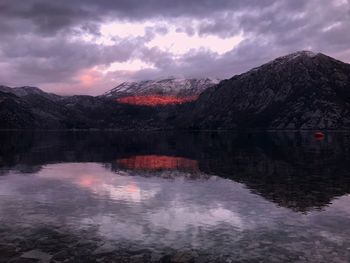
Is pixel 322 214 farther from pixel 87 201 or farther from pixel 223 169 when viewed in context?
pixel 223 169

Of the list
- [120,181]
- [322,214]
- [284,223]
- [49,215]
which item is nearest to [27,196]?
[49,215]

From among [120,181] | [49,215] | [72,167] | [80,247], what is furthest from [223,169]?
[80,247]

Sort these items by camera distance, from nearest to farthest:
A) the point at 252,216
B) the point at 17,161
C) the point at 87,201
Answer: the point at 252,216, the point at 87,201, the point at 17,161

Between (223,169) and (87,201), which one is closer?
(87,201)

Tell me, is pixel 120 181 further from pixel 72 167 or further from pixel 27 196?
pixel 72 167

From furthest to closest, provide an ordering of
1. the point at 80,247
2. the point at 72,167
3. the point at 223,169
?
the point at 72,167 < the point at 223,169 < the point at 80,247

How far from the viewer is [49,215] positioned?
38781 mm

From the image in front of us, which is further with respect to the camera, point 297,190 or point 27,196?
point 297,190

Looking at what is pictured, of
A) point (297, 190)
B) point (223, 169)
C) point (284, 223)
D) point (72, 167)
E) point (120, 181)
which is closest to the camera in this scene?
point (284, 223)

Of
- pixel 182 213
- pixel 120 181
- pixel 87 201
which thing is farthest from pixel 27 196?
pixel 182 213

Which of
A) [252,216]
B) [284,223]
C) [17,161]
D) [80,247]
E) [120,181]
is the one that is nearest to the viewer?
[80,247]

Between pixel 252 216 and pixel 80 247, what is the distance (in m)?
17.4

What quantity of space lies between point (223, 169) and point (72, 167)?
3074 cm

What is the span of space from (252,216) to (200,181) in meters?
24.0
